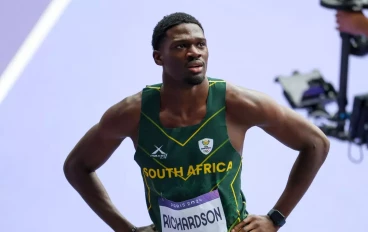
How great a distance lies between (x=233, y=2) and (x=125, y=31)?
3.43ft

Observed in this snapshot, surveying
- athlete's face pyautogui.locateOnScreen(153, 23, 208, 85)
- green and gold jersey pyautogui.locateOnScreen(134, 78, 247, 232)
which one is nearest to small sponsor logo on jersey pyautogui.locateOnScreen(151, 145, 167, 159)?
green and gold jersey pyautogui.locateOnScreen(134, 78, 247, 232)

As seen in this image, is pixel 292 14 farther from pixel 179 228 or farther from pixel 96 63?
pixel 179 228

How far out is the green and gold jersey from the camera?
4.29 metres

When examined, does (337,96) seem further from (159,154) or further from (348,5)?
(159,154)

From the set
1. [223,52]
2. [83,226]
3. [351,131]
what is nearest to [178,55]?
[83,226]

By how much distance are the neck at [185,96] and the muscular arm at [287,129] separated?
0.12 metres

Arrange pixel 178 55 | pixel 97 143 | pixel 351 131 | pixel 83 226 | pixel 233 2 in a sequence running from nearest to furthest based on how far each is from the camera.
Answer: pixel 178 55
pixel 97 143
pixel 83 226
pixel 351 131
pixel 233 2

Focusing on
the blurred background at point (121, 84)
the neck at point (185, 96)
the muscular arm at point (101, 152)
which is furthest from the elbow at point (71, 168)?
the blurred background at point (121, 84)

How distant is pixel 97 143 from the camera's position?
14.8 feet

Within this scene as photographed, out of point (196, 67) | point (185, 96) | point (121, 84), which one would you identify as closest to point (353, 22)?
point (121, 84)

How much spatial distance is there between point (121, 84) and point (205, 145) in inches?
158

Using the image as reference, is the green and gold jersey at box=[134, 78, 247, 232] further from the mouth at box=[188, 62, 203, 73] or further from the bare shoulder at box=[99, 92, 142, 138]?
the mouth at box=[188, 62, 203, 73]

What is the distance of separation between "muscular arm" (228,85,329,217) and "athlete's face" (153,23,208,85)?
25 cm

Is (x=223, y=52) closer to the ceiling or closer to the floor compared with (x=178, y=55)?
closer to the floor
